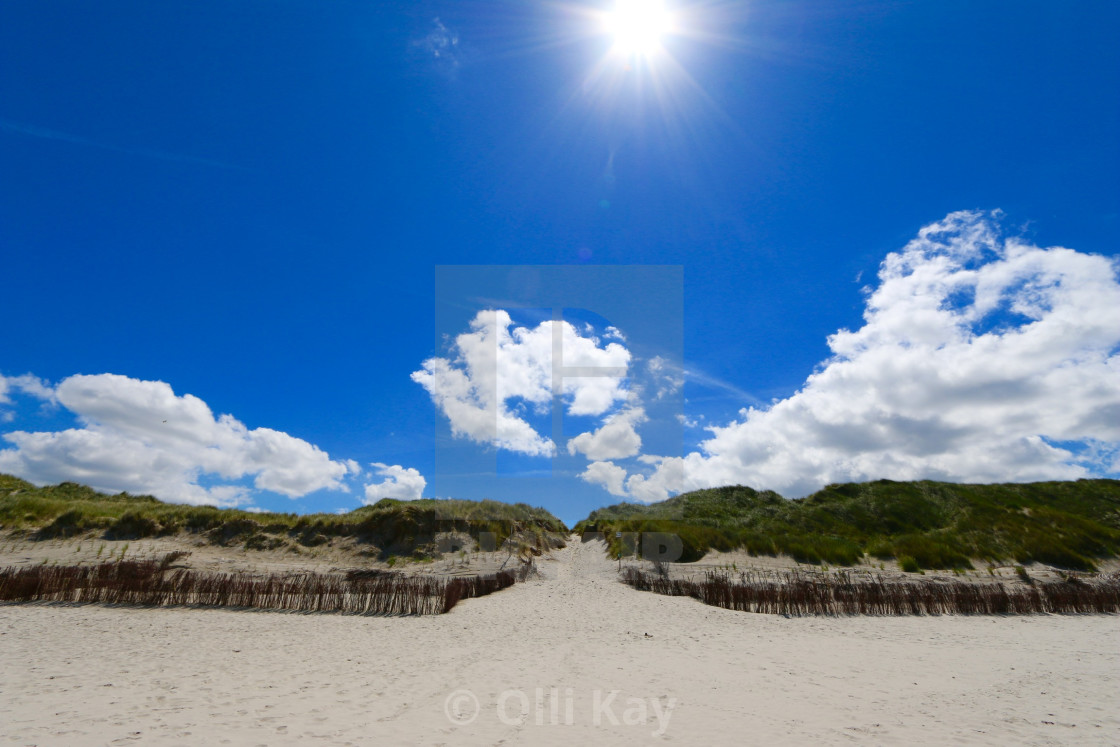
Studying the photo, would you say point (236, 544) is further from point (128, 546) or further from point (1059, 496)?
point (1059, 496)

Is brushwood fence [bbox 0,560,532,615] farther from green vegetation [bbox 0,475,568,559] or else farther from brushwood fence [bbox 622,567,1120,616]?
green vegetation [bbox 0,475,568,559]

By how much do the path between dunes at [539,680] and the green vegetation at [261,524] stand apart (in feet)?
43.9

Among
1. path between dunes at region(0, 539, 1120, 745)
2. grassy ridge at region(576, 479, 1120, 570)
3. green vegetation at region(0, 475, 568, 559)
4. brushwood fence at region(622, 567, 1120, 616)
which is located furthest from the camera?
grassy ridge at region(576, 479, 1120, 570)

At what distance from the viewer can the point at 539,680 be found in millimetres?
A: 8648

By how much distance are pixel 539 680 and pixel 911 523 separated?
36.9 m

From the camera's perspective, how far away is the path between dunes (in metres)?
6.20

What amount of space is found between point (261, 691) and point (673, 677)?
676cm

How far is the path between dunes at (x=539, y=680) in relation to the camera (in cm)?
620

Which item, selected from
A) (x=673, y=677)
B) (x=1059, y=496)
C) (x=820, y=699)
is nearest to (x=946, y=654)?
(x=820, y=699)

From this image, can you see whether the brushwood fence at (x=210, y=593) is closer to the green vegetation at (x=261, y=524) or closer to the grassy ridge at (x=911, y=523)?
the green vegetation at (x=261, y=524)

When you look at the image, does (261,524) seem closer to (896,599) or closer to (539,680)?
(539,680)

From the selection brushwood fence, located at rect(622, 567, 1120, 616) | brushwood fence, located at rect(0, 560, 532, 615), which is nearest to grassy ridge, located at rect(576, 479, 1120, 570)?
brushwood fence, located at rect(622, 567, 1120, 616)

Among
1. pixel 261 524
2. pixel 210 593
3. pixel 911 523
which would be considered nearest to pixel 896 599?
pixel 911 523

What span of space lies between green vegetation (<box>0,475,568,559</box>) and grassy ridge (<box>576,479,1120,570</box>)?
12082 mm
